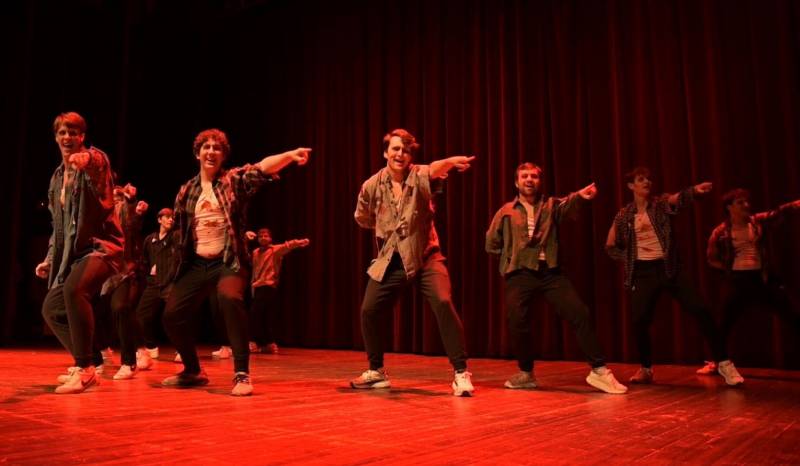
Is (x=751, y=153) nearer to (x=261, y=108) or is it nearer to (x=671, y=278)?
(x=671, y=278)

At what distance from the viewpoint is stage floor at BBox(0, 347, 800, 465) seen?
1979mm

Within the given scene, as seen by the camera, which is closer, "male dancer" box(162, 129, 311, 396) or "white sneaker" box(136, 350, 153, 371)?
"male dancer" box(162, 129, 311, 396)

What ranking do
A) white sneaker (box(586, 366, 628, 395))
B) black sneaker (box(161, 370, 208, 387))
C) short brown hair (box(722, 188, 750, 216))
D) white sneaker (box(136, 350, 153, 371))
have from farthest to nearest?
white sneaker (box(136, 350, 153, 371))
short brown hair (box(722, 188, 750, 216))
black sneaker (box(161, 370, 208, 387))
white sneaker (box(586, 366, 628, 395))

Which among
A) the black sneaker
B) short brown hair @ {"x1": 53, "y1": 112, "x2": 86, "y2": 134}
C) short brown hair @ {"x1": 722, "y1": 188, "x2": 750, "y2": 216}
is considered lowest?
the black sneaker

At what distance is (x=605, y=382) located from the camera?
3.74 metres

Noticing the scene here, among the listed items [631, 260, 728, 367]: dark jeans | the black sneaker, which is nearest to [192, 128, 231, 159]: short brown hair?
the black sneaker

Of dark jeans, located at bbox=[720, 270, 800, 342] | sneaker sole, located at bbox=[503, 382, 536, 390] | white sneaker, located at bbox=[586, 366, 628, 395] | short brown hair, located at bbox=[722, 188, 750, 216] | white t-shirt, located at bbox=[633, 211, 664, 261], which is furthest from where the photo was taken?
short brown hair, located at bbox=[722, 188, 750, 216]

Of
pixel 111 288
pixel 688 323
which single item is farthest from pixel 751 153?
pixel 111 288

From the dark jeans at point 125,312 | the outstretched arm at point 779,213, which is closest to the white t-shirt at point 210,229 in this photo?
the dark jeans at point 125,312

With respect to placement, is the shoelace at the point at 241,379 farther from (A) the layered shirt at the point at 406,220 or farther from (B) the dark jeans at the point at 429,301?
(A) the layered shirt at the point at 406,220

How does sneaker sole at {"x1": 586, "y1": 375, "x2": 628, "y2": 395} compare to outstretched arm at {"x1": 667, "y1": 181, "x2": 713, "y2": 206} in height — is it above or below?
below

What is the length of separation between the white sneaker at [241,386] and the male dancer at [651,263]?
2.67 m

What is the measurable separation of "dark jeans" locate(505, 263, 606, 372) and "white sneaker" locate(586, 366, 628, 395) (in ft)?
0.23

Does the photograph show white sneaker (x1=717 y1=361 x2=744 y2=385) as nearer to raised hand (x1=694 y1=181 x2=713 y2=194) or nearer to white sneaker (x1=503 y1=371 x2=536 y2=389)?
raised hand (x1=694 y1=181 x2=713 y2=194)
